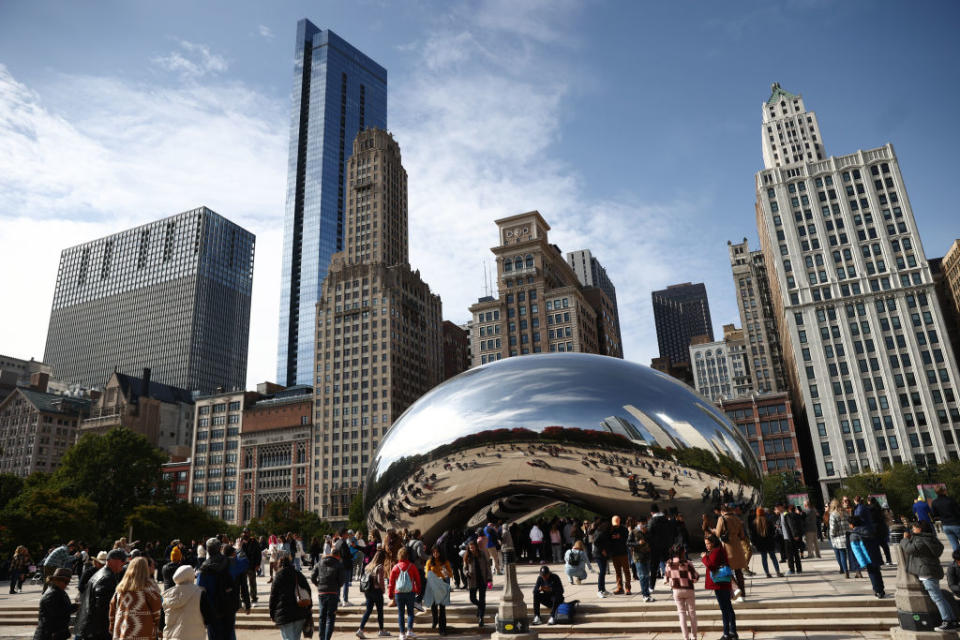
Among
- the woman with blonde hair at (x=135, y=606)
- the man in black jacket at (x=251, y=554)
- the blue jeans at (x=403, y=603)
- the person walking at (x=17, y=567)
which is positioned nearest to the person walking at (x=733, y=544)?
the blue jeans at (x=403, y=603)

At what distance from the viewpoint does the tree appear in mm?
56656

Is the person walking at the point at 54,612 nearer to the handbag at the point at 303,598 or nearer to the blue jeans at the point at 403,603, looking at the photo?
the handbag at the point at 303,598

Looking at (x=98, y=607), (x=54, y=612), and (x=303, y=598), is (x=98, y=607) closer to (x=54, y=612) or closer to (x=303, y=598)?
(x=54, y=612)

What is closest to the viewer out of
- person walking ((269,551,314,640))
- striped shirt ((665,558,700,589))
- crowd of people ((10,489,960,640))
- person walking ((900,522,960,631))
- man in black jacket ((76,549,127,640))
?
crowd of people ((10,489,960,640))

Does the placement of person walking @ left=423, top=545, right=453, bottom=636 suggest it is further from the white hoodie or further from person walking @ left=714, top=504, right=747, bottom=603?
person walking @ left=714, top=504, right=747, bottom=603

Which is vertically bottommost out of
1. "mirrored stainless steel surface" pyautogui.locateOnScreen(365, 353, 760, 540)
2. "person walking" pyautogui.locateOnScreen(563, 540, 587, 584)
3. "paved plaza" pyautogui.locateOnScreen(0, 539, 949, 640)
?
"paved plaza" pyautogui.locateOnScreen(0, 539, 949, 640)

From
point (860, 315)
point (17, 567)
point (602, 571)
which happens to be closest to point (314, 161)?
point (860, 315)

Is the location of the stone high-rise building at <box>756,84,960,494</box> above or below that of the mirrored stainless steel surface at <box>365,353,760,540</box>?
above

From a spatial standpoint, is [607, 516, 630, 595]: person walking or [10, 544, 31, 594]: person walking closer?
[607, 516, 630, 595]: person walking

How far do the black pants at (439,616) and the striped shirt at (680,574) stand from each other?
4.59 metres

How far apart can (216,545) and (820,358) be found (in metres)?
96.7

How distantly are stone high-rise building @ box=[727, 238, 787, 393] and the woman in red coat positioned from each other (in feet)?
434

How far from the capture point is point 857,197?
95812mm

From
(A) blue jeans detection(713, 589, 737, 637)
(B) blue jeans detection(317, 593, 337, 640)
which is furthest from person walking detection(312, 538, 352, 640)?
(A) blue jeans detection(713, 589, 737, 637)
